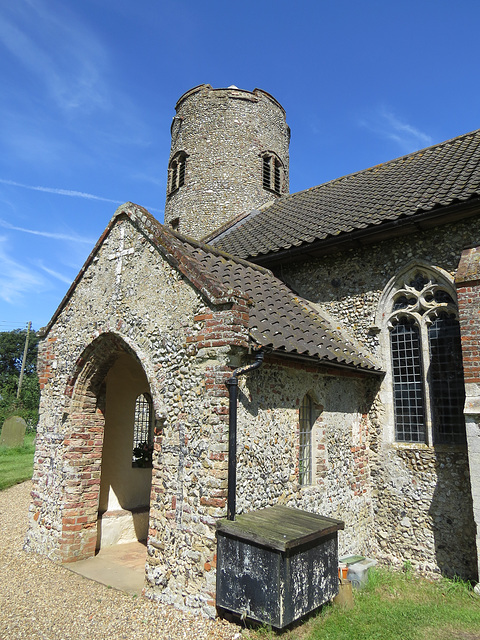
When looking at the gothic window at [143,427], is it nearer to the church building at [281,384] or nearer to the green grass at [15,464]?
the church building at [281,384]

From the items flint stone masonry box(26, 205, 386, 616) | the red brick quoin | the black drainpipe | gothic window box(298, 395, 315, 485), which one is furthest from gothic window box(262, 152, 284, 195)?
the black drainpipe

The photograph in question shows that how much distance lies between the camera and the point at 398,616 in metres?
5.87

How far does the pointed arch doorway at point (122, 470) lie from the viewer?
9.02 metres

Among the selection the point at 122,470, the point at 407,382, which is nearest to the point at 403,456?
the point at 407,382

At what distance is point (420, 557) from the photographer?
7801 mm

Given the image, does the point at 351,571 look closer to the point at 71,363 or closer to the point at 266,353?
the point at 266,353

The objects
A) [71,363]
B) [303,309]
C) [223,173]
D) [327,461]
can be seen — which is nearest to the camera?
[327,461]

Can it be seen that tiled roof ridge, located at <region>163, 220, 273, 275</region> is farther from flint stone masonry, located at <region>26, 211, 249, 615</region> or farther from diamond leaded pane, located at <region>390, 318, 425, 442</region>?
diamond leaded pane, located at <region>390, 318, 425, 442</region>

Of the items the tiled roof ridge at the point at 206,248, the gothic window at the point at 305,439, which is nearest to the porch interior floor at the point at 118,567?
the gothic window at the point at 305,439

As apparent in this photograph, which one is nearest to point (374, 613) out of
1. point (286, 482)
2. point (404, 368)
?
point (286, 482)

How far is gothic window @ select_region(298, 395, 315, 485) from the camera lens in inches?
293

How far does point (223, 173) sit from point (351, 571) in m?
14.7

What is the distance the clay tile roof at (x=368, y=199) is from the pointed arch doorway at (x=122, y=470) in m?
4.01

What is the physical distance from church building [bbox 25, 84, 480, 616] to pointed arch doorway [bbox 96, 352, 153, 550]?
4 centimetres
